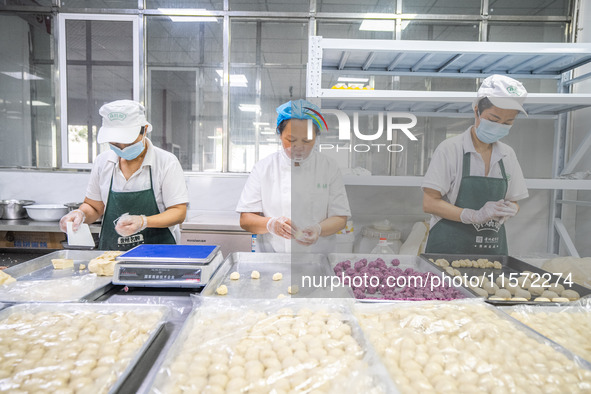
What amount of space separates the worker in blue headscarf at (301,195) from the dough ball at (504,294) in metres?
0.64

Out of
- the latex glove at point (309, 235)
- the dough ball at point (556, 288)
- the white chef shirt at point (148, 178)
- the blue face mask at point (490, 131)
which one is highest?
the blue face mask at point (490, 131)

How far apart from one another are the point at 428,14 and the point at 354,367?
399cm

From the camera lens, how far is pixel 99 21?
12.7 feet

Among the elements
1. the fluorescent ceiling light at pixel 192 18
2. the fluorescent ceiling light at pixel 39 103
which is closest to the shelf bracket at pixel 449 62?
the fluorescent ceiling light at pixel 192 18

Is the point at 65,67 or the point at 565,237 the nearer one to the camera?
the point at 565,237

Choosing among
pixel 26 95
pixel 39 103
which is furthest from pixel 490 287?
pixel 26 95

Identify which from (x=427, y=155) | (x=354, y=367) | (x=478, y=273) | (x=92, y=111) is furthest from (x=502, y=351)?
(x=92, y=111)

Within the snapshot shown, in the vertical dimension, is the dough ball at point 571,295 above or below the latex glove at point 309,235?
below

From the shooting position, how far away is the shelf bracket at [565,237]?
4.81ft

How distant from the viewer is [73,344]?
0.86 m

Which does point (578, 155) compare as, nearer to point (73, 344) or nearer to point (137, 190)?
point (73, 344)

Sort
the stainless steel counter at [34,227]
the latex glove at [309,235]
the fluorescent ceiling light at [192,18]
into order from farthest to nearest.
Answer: the fluorescent ceiling light at [192,18] → the stainless steel counter at [34,227] → the latex glove at [309,235]

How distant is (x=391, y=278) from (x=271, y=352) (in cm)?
71

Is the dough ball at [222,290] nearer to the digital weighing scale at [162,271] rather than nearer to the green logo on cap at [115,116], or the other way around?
the digital weighing scale at [162,271]
